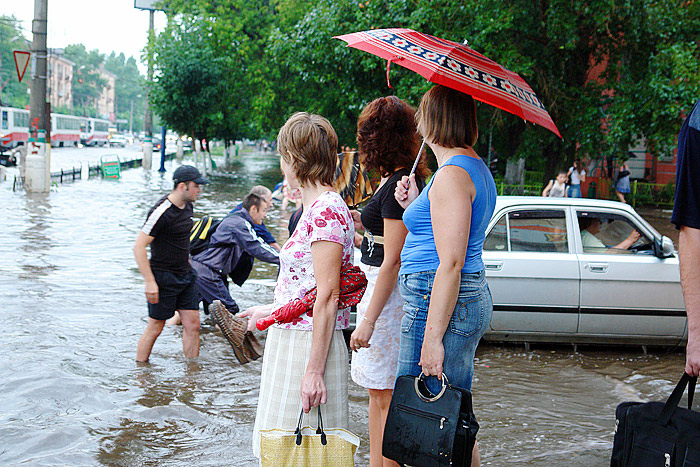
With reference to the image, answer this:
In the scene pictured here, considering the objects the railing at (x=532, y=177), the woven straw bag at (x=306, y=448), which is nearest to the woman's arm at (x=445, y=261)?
the woven straw bag at (x=306, y=448)

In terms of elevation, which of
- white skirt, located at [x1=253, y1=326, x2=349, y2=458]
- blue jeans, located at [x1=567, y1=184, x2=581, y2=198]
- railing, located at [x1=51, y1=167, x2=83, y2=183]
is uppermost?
blue jeans, located at [x1=567, y1=184, x2=581, y2=198]

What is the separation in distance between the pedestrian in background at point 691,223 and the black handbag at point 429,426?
86 centimetres

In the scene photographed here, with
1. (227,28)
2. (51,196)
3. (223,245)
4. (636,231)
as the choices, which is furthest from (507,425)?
(227,28)

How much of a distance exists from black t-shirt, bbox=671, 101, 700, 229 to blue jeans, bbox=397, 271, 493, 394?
2.61 feet

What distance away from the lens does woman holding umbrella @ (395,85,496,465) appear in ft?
9.34

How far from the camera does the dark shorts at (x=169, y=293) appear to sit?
617 cm

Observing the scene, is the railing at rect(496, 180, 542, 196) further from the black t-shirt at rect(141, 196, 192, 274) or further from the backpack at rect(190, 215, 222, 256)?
the black t-shirt at rect(141, 196, 192, 274)

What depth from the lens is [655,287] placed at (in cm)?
688

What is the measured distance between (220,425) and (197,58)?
28.9 m

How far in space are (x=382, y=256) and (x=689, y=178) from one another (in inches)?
56.7

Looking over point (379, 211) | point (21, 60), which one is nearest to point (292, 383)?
point (379, 211)

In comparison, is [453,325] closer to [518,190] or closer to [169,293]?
[169,293]

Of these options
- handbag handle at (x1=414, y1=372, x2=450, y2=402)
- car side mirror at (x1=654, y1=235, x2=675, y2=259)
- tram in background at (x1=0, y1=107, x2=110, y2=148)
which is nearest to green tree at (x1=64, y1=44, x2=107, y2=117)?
tram in background at (x1=0, y1=107, x2=110, y2=148)

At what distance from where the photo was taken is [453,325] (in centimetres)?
291
